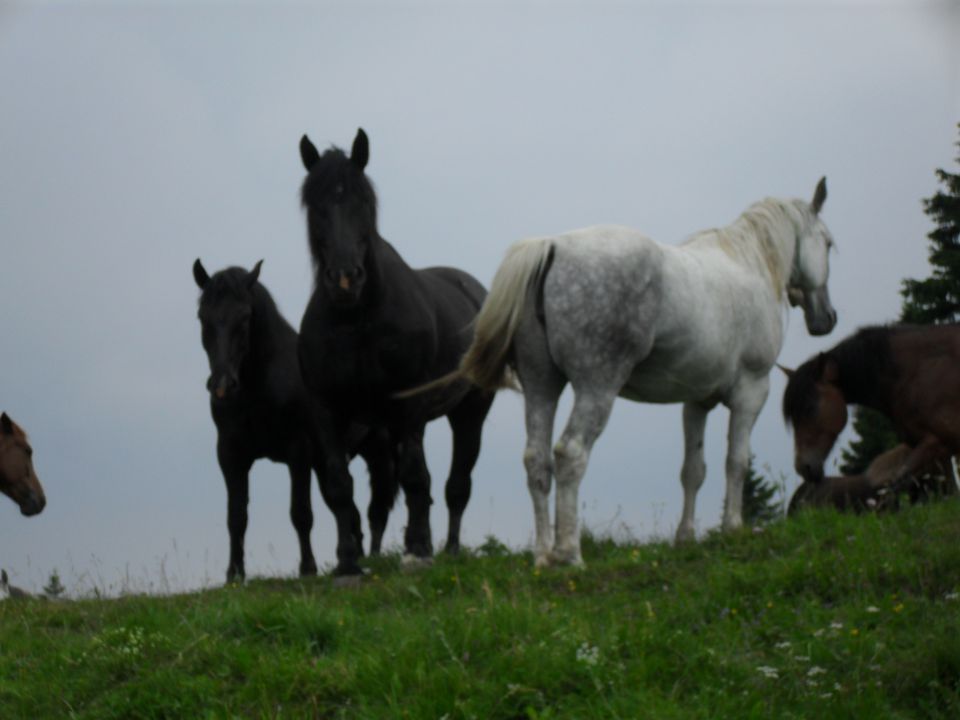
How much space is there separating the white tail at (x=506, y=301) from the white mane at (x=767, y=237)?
230 cm

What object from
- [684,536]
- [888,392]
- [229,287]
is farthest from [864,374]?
[229,287]

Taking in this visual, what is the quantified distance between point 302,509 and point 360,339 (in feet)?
7.70

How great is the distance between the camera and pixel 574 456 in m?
9.06

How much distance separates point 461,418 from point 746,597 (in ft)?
16.1

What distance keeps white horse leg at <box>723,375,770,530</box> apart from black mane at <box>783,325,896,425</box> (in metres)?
1.21

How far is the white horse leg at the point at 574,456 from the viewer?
9070 mm

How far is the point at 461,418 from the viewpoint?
40.7 feet

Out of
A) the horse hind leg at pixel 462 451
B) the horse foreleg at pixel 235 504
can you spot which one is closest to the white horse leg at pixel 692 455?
the horse hind leg at pixel 462 451

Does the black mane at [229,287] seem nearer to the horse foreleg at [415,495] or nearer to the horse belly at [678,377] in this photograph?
the horse foreleg at [415,495]

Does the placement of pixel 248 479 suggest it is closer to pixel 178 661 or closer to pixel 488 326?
pixel 488 326

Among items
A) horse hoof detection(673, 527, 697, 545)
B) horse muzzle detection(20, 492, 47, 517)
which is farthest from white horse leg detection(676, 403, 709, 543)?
horse muzzle detection(20, 492, 47, 517)

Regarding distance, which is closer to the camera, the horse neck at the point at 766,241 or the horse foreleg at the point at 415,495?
the horse foreleg at the point at 415,495

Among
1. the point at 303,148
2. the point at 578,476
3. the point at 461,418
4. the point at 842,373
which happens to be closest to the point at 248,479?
the point at 461,418

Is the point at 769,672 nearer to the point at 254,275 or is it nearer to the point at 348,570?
the point at 348,570
